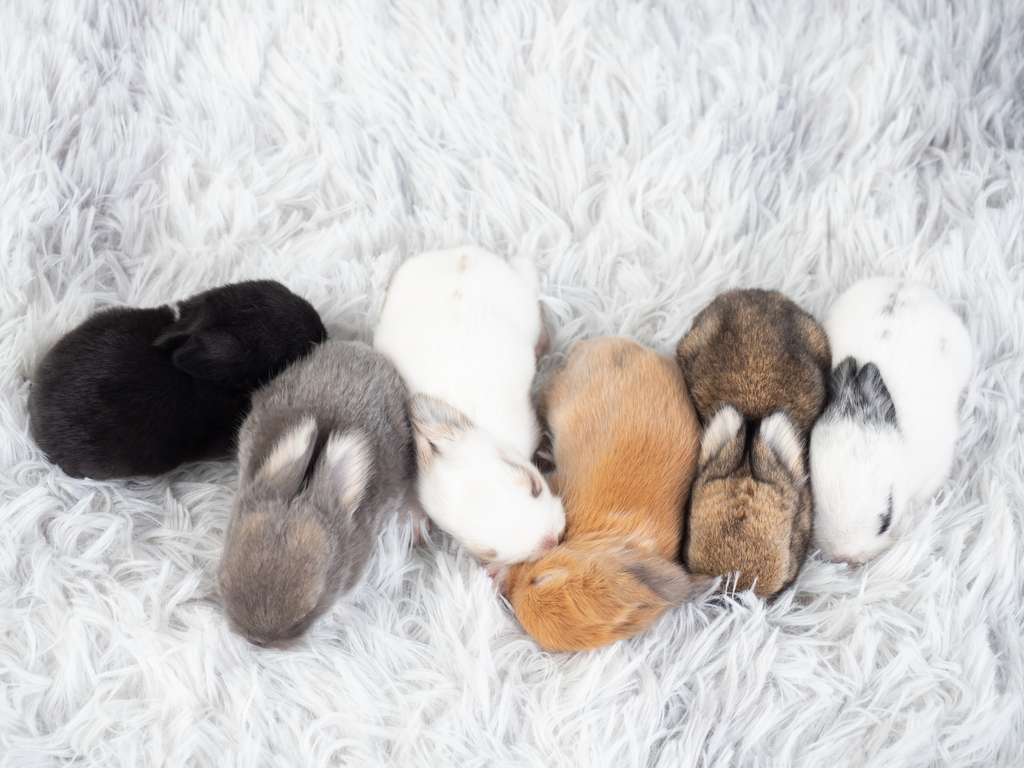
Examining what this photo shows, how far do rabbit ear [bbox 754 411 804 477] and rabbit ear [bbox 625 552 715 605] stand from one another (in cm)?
29

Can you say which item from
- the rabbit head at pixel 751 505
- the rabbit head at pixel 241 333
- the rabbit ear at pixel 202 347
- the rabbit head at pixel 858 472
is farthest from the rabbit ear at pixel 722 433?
the rabbit ear at pixel 202 347

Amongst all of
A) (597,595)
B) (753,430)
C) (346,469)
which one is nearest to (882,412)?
(753,430)

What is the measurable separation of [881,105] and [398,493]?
5.39 ft

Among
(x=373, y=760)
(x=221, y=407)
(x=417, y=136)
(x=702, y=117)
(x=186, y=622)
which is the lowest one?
(x=373, y=760)

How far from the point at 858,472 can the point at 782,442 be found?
165 mm

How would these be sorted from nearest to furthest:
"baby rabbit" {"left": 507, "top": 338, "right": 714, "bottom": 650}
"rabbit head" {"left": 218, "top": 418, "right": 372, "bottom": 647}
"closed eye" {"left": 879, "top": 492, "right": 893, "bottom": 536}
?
1. "rabbit head" {"left": 218, "top": 418, "right": 372, "bottom": 647}
2. "baby rabbit" {"left": 507, "top": 338, "right": 714, "bottom": 650}
3. "closed eye" {"left": 879, "top": 492, "right": 893, "bottom": 536}

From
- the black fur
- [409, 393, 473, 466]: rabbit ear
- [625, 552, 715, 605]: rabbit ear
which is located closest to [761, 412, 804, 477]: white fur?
the black fur

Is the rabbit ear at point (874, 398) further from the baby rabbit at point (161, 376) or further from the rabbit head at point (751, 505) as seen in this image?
the baby rabbit at point (161, 376)

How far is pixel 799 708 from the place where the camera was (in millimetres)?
1413

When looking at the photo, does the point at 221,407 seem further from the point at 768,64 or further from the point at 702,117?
the point at 768,64

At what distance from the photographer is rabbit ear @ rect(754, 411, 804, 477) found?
156 centimetres

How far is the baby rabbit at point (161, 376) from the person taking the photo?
155cm

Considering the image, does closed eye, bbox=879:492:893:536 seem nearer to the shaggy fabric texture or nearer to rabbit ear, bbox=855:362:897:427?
the shaggy fabric texture

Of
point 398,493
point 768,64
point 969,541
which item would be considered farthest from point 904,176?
point 398,493
